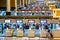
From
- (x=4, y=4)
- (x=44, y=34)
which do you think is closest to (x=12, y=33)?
(x=44, y=34)

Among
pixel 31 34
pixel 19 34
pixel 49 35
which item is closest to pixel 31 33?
pixel 31 34

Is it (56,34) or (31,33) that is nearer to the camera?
(56,34)

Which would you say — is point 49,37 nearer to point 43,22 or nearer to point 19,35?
point 43,22

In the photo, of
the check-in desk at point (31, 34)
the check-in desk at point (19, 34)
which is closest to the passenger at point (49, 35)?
the check-in desk at point (31, 34)

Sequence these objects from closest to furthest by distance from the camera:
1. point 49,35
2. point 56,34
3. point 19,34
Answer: point 56,34, point 49,35, point 19,34

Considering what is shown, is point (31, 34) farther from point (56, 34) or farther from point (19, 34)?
Answer: point (56, 34)

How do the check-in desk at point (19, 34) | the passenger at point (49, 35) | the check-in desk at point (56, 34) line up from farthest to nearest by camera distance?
the check-in desk at point (19, 34) → the passenger at point (49, 35) → the check-in desk at point (56, 34)

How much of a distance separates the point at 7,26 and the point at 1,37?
0.42m

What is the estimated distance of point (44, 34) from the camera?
6.20 m

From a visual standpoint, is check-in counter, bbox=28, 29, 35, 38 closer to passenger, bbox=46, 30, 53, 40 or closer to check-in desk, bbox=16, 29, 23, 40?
check-in desk, bbox=16, 29, 23, 40

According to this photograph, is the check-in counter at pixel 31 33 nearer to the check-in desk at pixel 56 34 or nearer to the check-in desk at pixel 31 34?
the check-in desk at pixel 31 34

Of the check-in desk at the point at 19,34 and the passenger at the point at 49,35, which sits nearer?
the passenger at the point at 49,35

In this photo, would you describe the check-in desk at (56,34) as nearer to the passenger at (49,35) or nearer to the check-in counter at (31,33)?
the passenger at (49,35)

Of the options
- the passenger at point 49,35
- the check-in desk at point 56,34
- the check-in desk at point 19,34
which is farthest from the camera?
the check-in desk at point 19,34
